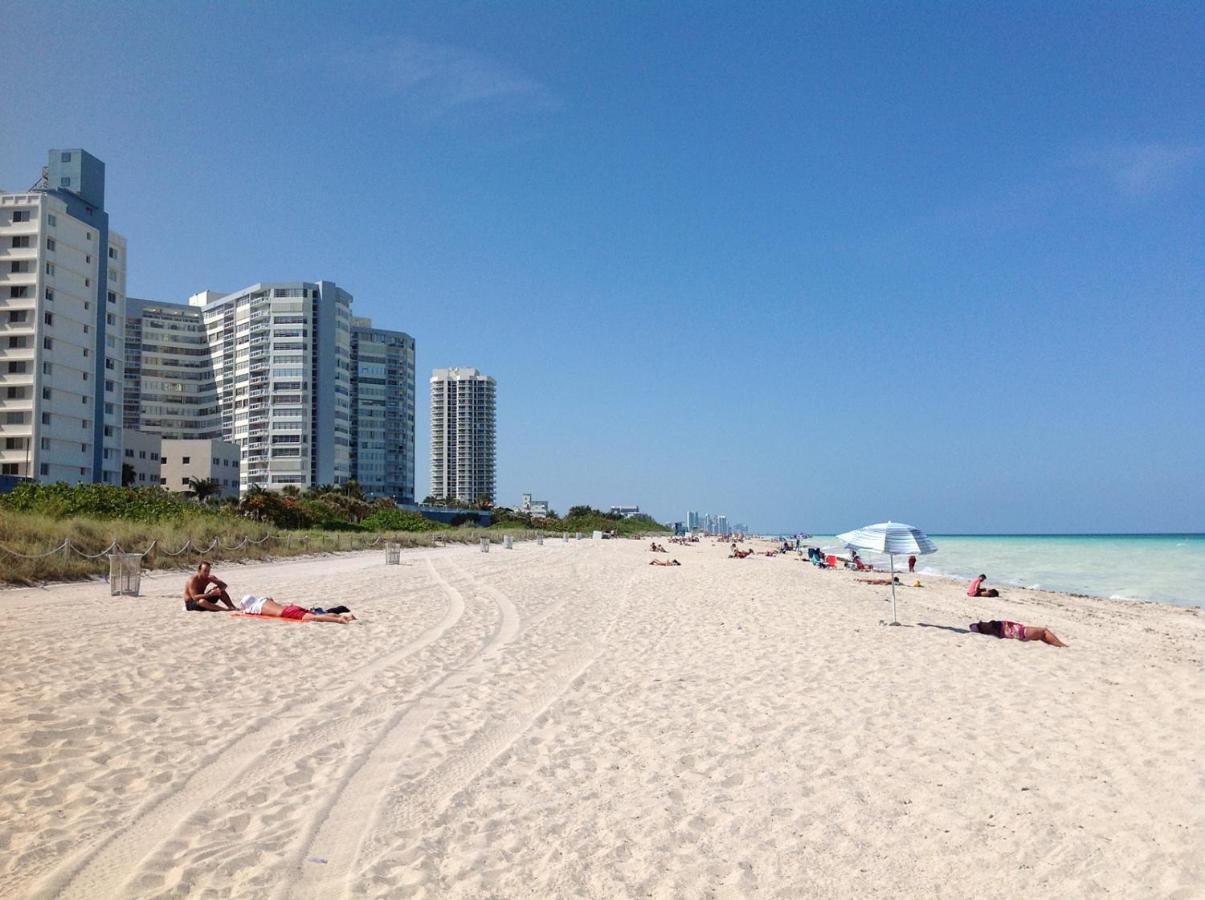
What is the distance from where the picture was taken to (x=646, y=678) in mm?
8773

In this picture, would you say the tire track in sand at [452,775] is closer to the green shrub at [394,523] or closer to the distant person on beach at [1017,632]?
the distant person on beach at [1017,632]

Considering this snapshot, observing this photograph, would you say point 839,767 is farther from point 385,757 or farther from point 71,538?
point 71,538

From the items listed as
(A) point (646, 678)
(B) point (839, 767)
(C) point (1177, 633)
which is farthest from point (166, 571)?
(C) point (1177, 633)

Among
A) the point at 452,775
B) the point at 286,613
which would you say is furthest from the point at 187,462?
the point at 452,775

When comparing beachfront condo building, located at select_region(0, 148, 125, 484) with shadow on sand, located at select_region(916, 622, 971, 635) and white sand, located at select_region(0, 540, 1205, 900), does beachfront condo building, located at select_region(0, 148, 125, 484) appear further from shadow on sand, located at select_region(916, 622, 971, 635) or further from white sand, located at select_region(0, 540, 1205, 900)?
shadow on sand, located at select_region(916, 622, 971, 635)

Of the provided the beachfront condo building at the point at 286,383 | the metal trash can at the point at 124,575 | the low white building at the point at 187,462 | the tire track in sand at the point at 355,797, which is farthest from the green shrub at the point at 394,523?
the tire track in sand at the point at 355,797

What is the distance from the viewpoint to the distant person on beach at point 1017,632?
1188 centimetres

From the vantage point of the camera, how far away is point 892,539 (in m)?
12.3

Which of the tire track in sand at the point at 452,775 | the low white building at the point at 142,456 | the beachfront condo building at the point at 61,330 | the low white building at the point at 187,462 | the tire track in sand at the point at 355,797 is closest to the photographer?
the tire track in sand at the point at 355,797

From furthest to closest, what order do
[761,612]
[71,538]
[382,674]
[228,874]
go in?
[71,538], [761,612], [382,674], [228,874]

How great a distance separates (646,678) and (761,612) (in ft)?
23.3

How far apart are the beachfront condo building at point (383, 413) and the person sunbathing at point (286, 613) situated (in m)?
105

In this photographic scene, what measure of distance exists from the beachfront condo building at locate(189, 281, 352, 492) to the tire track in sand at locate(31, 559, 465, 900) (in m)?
92.3

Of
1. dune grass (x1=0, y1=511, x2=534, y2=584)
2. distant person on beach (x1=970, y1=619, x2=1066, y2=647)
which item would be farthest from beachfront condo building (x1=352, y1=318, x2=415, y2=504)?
distant person on beach (x1=970, y1=619, x2=1066, y2=647)
